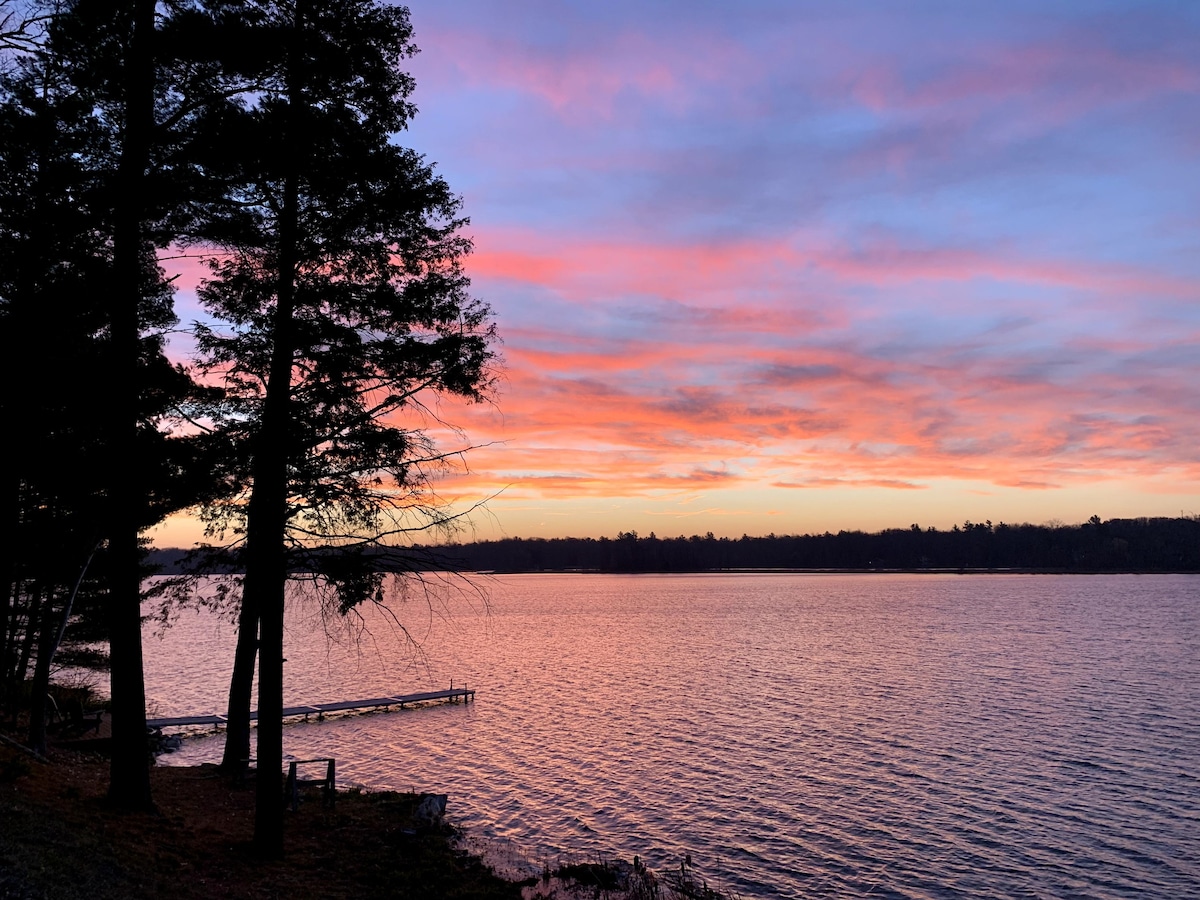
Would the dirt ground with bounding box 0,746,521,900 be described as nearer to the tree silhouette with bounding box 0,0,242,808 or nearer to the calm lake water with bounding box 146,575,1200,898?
the tree silhouette with bounding box 0,0,242,808

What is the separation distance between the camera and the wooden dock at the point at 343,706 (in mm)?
36406

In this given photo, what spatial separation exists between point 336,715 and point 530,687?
1454cm

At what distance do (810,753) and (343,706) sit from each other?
83.9ft

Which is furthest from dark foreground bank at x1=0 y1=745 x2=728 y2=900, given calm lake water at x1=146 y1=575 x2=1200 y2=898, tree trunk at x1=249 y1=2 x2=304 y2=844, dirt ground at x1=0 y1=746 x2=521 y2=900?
calm lake water at x1=146 y1=575 x2=1200 y2=898

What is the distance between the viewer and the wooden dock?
36406 mm

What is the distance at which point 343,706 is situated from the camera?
4238 centimetres

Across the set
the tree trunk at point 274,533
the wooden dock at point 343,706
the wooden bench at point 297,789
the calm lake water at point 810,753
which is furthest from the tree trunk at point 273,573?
the wooden dock at point 343,706

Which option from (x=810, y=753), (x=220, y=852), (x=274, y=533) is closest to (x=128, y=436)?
(x=274, y=533)

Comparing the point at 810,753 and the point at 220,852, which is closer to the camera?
the point at 220,852

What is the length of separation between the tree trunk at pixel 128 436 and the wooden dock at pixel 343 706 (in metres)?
24.9

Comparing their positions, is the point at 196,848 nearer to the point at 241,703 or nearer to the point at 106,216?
the point at 241,703

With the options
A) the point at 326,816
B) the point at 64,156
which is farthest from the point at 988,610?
the point at 64,156

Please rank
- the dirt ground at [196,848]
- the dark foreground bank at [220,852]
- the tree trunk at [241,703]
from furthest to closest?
the tree trunk at [241,703]
the dark foreground bank at [220,852]
the dirt ground at [196,848]

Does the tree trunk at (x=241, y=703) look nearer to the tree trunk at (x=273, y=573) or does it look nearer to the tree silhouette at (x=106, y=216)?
the tree silhouette at (x=106, y=216)
